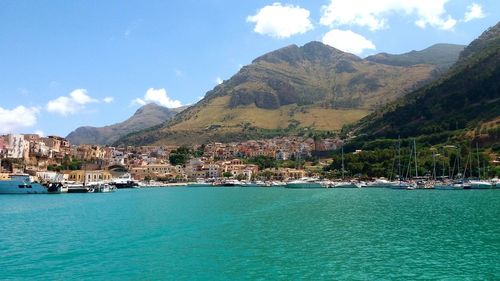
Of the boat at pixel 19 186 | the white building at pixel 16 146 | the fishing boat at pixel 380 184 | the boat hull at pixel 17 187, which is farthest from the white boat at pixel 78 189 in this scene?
the fishing boat at pixel 380 184

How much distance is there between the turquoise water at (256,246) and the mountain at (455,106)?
11253 cm

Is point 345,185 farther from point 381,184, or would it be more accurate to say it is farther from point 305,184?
point 305,184

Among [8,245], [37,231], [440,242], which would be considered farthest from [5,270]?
[440,242]

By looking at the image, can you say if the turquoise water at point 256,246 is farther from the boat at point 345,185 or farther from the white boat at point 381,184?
the boat at point 345,185

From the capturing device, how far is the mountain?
15600cm

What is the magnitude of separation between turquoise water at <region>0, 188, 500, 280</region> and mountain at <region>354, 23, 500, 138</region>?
112528 millimetres

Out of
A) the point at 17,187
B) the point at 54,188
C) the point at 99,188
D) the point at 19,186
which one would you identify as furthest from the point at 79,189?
the point at 17,187

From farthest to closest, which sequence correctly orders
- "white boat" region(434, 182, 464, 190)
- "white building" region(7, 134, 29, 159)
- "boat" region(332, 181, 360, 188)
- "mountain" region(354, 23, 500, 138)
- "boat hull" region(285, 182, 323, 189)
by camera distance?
"mountain" region(354, 23, 500, 138) < "white building" region(7, 134, 29, 159) < "boat hull" region(285, 182, 323, 189) < "boat" region(332, 181, 360, 188) < "white boat" region(434, 182, 464, 190)

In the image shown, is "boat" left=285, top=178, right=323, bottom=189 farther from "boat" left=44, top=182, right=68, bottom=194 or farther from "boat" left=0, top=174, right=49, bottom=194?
"boat" left=0, top=174, right=49, bottom=194

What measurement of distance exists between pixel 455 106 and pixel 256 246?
159 m


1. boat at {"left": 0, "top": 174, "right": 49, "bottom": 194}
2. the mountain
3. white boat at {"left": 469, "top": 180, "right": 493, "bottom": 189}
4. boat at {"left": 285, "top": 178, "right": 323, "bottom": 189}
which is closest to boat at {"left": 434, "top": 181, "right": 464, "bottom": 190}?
white boat at {"left": 469, "top": 180, "right": 493, "bottom": 189}

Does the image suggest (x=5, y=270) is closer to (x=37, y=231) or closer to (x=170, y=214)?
(x=37, y=231)

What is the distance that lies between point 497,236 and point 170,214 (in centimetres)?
3514

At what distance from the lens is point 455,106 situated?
17150cm
